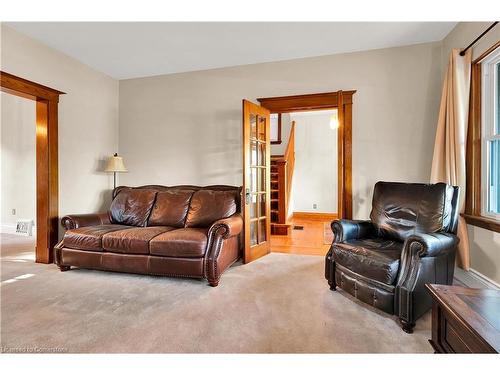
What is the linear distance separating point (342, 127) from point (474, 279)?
2.06 metres

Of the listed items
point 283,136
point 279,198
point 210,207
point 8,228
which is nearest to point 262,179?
point 210,207

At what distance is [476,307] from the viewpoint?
126cm

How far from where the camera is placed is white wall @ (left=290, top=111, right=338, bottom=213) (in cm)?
660

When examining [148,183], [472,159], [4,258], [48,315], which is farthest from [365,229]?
[4,258]

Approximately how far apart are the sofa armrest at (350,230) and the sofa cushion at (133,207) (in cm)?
247

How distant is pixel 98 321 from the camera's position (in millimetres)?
1928

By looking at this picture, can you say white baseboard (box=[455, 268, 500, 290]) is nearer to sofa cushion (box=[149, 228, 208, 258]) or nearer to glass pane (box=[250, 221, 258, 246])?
glass pane (box=[250, 221, 258, 246])

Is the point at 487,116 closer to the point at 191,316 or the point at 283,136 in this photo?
the point at 191,316

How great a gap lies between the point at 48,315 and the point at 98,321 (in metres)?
0.44

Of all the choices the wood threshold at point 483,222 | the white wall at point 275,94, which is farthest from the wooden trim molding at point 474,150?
the white wall at point 275,94

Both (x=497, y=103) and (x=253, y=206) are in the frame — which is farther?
(x=253, y=206)
